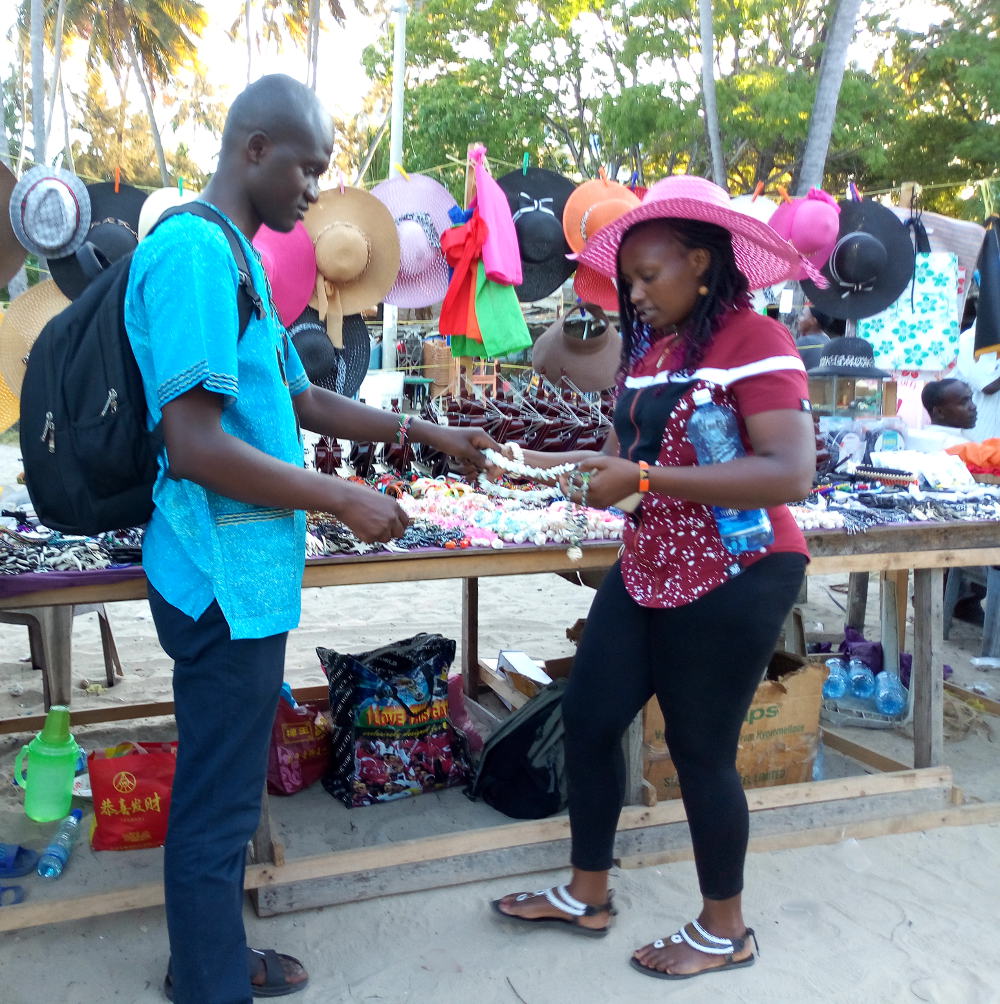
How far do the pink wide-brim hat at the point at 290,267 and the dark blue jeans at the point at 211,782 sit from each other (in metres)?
2.75

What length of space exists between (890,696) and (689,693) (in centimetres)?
262

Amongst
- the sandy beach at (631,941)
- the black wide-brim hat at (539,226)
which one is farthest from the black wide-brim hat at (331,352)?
the sandy beach at (631,941)

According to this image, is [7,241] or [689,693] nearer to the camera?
[689,693]

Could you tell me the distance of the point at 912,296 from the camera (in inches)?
229

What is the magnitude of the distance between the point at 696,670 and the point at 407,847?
1189 millimetres

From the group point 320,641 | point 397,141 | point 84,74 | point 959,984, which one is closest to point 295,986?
point 959,984

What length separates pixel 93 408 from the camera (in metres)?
1.75

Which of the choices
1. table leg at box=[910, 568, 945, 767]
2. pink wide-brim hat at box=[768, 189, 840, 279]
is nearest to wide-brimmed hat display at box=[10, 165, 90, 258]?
pink wide-brim hat at box=[768, 189, 840, 279]

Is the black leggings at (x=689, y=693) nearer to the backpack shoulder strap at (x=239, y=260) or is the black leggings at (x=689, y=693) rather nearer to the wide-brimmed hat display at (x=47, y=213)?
the backpack shoulder strap at (x=239, y=260)

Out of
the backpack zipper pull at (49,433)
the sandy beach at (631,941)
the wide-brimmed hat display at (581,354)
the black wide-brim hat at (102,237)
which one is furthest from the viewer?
the wide-brimmed hat display at (581,354)

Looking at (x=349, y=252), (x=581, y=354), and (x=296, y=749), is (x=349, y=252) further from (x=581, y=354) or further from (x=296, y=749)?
(x=296, y=749)

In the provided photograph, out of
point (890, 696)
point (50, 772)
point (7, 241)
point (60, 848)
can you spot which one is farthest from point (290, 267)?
point (890, 696)

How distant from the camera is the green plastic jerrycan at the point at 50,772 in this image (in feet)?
10.4

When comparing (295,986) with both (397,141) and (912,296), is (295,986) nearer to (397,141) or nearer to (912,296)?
(912,296)
